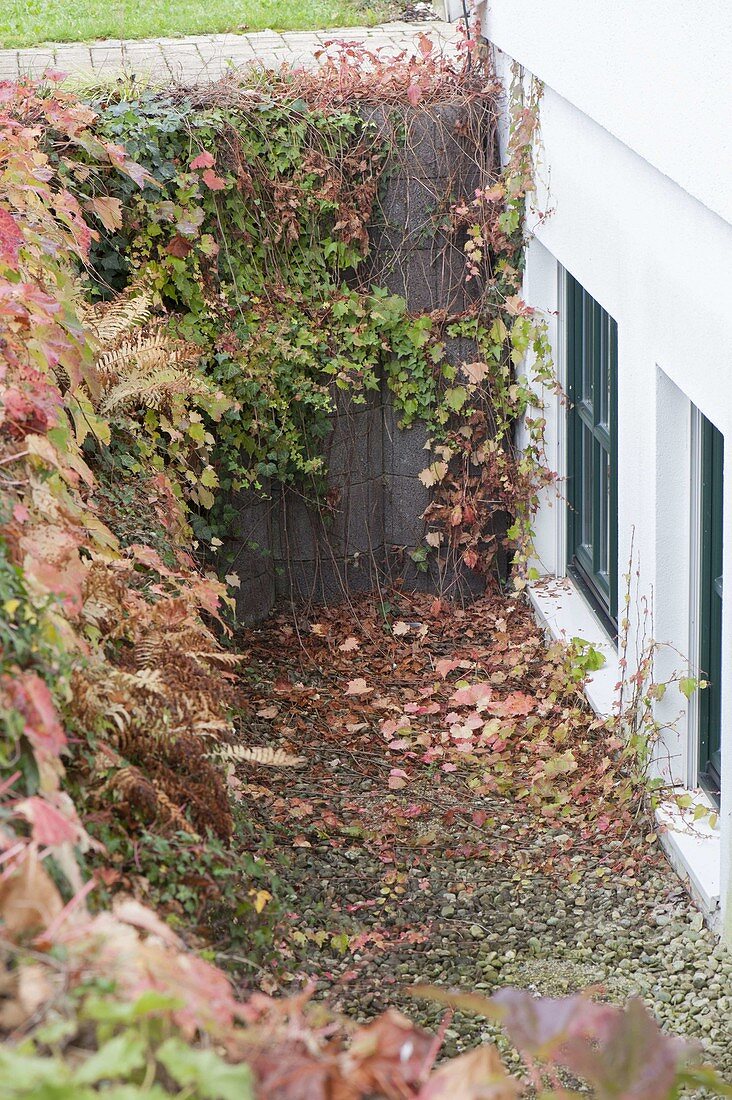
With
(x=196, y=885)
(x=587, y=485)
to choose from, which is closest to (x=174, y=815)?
(x=196, y=885)

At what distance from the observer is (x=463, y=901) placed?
4.59 m

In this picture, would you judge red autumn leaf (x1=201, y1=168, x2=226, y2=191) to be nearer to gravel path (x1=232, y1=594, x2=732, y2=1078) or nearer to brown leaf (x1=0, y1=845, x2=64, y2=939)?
gravel path (x1=232, y1=594, x2=732, y2=1078)

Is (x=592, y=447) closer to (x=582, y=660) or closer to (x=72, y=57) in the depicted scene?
(x=582, y=660)

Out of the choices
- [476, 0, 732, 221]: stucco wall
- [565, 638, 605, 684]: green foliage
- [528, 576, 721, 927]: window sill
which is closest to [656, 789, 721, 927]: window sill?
[528, 576, 721, 927]: window sill

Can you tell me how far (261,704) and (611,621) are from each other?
1.87m

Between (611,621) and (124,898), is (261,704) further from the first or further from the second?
(124,898)

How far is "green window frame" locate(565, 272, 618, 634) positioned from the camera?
18.1ft

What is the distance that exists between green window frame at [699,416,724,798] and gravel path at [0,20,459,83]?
4.86 metres

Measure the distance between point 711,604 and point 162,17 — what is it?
8046mm

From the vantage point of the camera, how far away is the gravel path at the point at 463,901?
3977 mm

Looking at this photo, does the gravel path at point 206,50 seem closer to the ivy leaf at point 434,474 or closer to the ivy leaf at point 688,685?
the ivy leaf at point 434,474

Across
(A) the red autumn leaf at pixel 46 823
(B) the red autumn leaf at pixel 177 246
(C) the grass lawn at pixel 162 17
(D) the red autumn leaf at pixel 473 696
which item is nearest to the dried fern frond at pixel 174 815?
(A) the red autumn leaf at pixel 46 823

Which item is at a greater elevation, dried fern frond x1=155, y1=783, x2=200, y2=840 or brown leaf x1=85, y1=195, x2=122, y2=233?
brown leaf x1=85, y1=195, x2=122, y2=233

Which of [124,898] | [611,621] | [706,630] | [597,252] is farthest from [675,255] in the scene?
[124,898]
